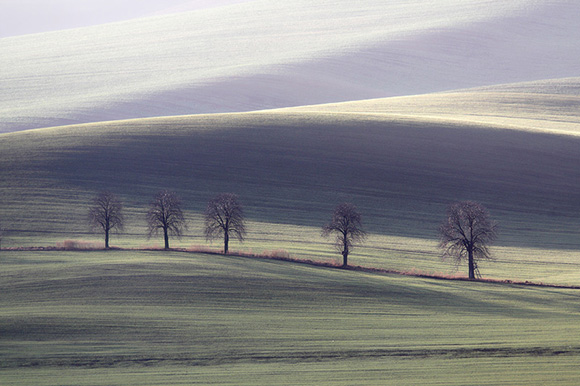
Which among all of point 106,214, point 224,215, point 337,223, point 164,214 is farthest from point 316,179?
point 106,214

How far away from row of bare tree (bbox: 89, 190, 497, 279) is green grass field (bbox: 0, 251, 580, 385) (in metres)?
3.19

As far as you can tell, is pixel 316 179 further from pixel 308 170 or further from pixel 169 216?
pixel 169 216

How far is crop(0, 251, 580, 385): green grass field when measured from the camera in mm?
18719

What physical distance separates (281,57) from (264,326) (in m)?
103

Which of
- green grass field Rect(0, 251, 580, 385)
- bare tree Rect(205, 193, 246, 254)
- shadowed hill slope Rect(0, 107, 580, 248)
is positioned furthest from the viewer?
shadowed hill slope Rect(0, 107, 580, 248)

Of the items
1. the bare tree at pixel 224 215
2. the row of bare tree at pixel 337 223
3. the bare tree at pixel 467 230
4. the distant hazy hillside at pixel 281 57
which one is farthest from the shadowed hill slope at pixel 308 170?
the distant hazy hillside at pixel 281 57

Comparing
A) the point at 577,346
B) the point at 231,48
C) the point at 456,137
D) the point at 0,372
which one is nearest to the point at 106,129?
the point at 456,137

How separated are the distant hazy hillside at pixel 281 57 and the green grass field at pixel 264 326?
6184 centimetres

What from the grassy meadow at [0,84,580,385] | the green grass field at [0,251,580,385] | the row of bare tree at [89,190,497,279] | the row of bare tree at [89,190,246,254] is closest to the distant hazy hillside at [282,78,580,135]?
the grassy meadow at [0,84,580,385]

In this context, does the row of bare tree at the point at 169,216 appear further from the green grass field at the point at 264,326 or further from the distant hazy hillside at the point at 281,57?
the distant hazy hillside at the point at 281,57

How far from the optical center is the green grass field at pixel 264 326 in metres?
18.7

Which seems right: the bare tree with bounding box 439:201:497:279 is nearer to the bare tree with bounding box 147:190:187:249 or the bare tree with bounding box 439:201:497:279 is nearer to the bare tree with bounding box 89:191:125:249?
the bare tree with bounding box 147:190:187:249

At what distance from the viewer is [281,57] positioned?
121438mm

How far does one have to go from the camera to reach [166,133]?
55.8 meters
